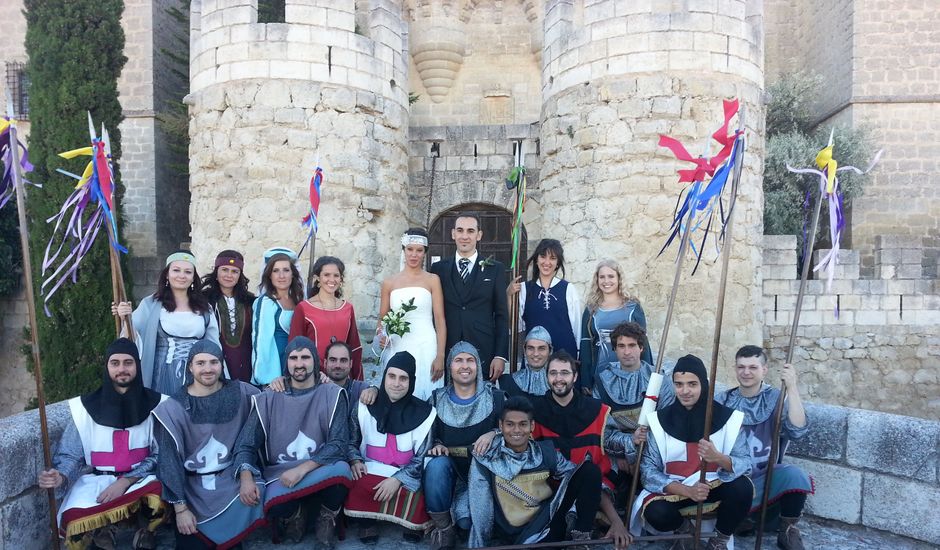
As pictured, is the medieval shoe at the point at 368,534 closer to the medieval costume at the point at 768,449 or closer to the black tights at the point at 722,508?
the black tights at the point at 722,508

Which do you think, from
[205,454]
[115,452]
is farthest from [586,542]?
[115,452]

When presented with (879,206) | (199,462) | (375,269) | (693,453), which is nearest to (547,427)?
(693,453)

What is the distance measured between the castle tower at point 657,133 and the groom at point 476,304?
2679 mm

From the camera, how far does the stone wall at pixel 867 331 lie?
31.2 feet

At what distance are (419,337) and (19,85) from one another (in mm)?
13668

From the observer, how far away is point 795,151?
38.9 feet

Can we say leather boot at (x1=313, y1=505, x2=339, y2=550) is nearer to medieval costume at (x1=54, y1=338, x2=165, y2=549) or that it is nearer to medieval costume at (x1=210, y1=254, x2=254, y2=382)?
medieval costume at (x1=54, y1=338, x2=165, y2=549)

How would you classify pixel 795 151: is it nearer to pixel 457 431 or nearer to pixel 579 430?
pixel 579 430

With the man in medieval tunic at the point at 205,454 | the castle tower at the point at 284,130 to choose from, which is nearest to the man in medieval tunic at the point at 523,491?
the man in medieval tunic at the point at 205,454

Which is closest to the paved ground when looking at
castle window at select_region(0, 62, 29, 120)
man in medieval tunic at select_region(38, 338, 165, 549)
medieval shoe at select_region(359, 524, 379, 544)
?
medieval shoe at select_region(359, 524, 379, 544)

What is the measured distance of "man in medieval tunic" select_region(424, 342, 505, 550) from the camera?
402cm

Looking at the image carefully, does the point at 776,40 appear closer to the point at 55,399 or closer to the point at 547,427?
the point at 547,427

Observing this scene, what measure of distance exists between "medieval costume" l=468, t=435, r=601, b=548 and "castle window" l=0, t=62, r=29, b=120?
14459mm

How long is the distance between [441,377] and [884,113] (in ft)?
40.5
